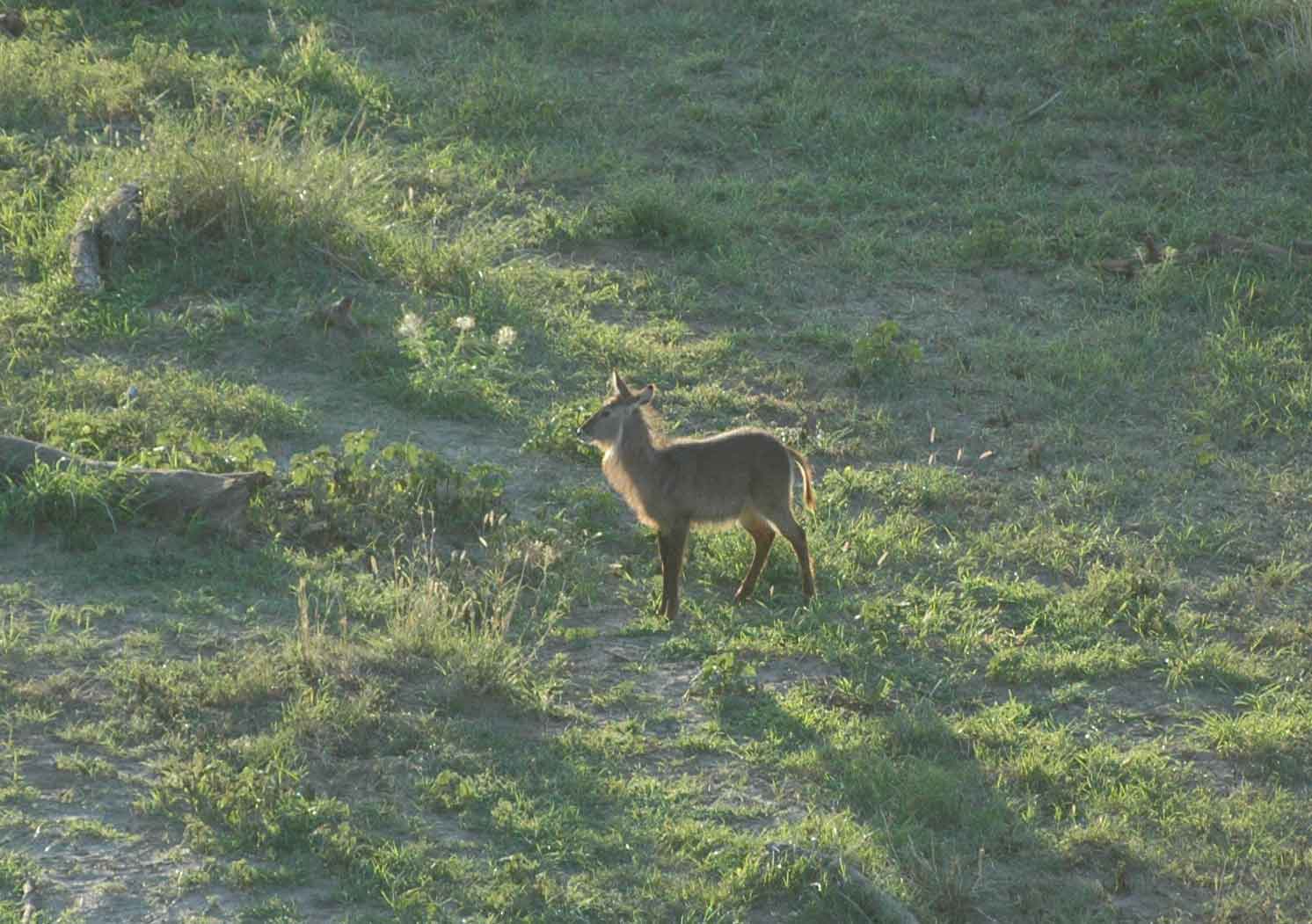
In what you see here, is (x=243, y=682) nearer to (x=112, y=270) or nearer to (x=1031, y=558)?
(x=1031, y=558)

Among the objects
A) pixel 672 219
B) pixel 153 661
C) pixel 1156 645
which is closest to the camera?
pixel 153 661

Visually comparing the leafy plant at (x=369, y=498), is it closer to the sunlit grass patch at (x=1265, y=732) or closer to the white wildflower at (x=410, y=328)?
the white wildflower at (x=410, y=328)

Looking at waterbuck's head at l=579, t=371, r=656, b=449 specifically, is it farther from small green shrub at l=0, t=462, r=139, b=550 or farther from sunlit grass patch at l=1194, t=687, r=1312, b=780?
sunlit grass patch at l=1194, t=687, r=1312, b=780

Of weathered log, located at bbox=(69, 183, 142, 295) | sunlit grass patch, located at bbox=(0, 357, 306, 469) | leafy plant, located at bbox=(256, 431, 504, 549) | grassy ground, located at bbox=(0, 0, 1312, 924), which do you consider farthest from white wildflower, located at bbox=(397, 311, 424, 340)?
weathered log, located at bbox=(69, 183, 142, 295)

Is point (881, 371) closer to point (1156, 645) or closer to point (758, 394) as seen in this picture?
point (758, 394)

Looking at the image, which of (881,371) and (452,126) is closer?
(881,371)

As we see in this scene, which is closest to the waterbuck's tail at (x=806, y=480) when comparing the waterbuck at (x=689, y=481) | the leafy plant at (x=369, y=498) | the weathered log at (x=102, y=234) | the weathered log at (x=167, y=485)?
the waterbuck at (x=689, y=481)

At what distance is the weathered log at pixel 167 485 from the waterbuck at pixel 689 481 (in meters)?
1.42

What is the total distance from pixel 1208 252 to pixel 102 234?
6325 millimetres

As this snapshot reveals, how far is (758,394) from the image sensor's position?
9.11 metres

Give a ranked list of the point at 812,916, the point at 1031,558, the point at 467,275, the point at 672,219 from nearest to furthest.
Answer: the point at 812,916, the point at 1031,558, the point at 467,275, the point at 672,219

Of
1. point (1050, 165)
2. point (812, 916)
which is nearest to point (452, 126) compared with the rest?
point (1050, 165)

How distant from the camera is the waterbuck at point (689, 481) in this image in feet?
23.2

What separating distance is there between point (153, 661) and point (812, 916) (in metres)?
2.48
